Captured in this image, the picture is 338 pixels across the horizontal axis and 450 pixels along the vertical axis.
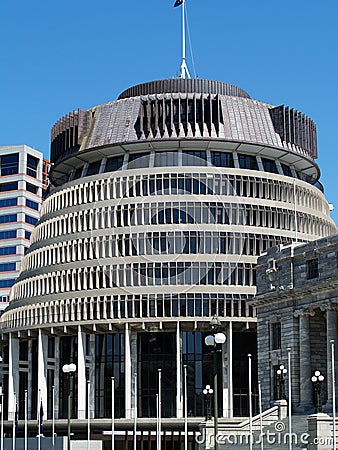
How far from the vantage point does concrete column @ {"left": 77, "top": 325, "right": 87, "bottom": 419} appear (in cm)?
12269

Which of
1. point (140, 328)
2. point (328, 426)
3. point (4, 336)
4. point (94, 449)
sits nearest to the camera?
point (328, 426)

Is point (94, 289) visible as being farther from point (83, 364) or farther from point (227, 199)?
point (227, 199)

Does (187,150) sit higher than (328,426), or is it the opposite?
(187,150)

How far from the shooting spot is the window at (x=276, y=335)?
99688 millimetres

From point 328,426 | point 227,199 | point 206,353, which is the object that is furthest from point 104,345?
point 328,426

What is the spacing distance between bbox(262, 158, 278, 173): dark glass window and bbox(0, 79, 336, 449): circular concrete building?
0.60 feet

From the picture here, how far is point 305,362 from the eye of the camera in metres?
94.0

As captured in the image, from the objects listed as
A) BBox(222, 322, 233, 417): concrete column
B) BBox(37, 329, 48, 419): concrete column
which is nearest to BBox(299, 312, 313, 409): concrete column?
BBox(222, 322, 233, 417): concrete column

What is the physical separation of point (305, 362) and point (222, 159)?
138 feet

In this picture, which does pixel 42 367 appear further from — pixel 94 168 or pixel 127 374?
pixel 94 168

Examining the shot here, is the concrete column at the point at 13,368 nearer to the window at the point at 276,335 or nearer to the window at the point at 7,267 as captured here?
the window at the point at 276,335

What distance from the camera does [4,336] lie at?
13625 centimetres

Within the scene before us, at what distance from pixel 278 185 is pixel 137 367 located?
3091 centimetres

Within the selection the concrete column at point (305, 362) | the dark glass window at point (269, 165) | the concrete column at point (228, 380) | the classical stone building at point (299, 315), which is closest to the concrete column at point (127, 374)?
the concrete column at point (228, 380)
